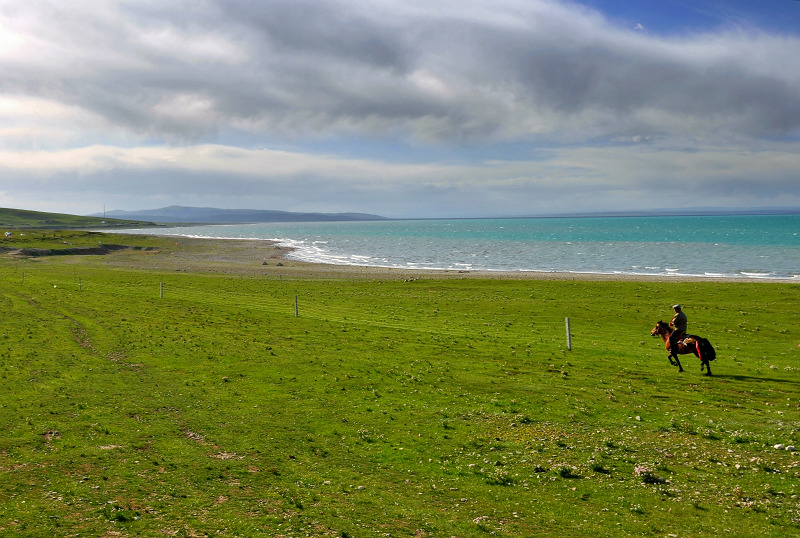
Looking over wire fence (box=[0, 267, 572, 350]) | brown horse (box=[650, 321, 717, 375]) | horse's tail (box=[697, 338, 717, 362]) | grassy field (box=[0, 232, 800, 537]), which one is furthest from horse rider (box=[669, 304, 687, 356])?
wire fence (box=[0, 267, 572, 350])

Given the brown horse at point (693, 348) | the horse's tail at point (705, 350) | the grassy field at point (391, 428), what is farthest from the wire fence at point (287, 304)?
the horse's tail at point (705, 350)

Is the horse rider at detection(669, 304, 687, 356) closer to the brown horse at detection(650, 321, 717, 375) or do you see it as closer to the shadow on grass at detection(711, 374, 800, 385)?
the brown horse at detection(650, 321, 717, 375)

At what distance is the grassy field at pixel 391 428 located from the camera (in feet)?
42.0

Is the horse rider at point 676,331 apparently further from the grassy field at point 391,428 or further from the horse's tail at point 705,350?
the grassy field at point 391,428

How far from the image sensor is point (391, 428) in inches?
766

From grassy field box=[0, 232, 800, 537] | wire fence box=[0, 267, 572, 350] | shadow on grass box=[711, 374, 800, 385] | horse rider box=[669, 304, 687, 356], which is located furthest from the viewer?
wire fence box=[0, 267, 572, 350]

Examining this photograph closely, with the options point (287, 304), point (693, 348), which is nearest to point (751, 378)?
point (693, 348)

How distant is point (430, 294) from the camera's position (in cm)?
6191

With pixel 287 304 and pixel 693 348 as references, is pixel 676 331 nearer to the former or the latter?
pixel 693 348

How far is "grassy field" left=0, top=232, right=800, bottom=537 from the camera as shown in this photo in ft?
42.0

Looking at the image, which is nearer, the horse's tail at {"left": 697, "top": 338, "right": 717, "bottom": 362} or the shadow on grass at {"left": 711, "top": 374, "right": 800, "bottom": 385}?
the shadow on grass at {"left": 711, "top": 374, "right": 800, "bottom": 385}

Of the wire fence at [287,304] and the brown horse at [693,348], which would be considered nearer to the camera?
the brown horse at [693,348]

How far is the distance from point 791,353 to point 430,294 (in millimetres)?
36693

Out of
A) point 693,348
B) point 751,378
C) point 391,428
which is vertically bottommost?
point 391,428
